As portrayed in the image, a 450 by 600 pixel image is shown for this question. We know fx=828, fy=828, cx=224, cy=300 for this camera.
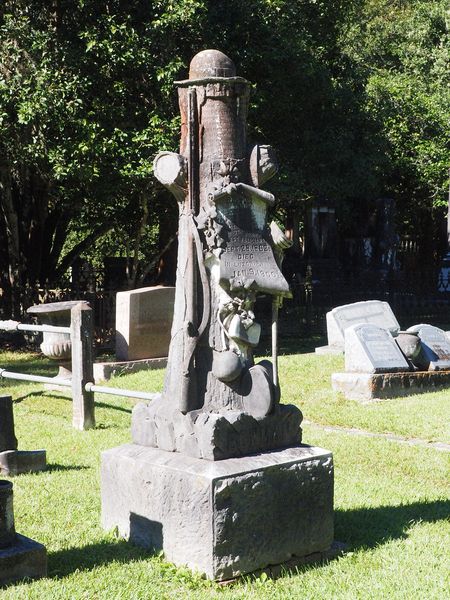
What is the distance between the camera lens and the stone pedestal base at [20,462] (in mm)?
7020

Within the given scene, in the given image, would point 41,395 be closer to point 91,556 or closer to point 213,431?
point 91,556

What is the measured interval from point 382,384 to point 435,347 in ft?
5.79

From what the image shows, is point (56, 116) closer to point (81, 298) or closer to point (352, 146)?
point (81, 298)

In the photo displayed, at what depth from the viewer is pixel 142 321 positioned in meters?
13.2

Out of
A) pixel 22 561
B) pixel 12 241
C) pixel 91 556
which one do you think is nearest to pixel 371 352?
pixel 91 556

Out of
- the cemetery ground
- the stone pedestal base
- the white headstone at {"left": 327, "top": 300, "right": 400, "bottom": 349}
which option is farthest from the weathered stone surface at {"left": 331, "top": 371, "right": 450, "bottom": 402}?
the stone pedestal base

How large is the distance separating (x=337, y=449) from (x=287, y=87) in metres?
10.7

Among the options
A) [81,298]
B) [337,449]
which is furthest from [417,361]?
[81,298]

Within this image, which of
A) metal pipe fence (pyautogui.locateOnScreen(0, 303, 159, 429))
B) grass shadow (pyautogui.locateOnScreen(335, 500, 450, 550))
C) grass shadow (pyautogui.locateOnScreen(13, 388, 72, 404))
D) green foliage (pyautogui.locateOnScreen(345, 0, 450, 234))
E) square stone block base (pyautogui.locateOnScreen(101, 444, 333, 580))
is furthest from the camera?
green foliage (pyautogui.locateOnScreen(345, 0, 450, 234))

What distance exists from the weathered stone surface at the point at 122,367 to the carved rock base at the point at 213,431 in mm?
7417

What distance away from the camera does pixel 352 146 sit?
1894 cm

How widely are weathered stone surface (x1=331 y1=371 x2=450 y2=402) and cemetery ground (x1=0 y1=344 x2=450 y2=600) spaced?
0.83 ft

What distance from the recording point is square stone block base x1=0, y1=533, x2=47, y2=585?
14.7ft

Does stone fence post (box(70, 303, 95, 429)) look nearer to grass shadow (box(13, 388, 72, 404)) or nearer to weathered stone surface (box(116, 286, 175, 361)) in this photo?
grass shadow (box(13, 388, 72, 404))
